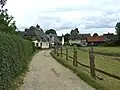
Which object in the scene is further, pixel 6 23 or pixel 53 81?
pixel 6 23

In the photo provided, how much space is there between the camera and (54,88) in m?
13.1

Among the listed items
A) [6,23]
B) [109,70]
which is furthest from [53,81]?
[6,23]

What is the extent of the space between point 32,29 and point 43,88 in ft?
330

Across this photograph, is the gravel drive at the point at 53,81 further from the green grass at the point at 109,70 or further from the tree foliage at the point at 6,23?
the tree foliage at the point at 6,23

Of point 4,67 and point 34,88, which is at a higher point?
point 4,67

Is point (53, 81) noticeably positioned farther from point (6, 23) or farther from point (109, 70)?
point (6, 23)

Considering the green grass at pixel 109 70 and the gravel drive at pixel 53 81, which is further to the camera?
the green grass at pixel 109 70

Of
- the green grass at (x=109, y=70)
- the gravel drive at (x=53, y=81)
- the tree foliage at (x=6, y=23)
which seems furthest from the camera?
the tree foliage at (x=6, y=23)

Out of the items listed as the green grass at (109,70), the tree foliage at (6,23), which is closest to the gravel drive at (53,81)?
the green grass at (109,70)

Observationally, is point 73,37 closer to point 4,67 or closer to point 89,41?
point 89,41

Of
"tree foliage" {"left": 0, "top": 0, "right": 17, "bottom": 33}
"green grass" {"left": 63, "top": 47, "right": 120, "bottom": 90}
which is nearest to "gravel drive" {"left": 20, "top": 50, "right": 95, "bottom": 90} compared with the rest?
"green grass" {"left": 63, "top": 47, "right": 120, "bottom": 90}

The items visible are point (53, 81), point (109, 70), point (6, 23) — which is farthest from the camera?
point (6, 23)

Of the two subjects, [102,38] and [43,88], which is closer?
[43,88]

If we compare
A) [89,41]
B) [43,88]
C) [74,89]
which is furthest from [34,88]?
[89,41]
